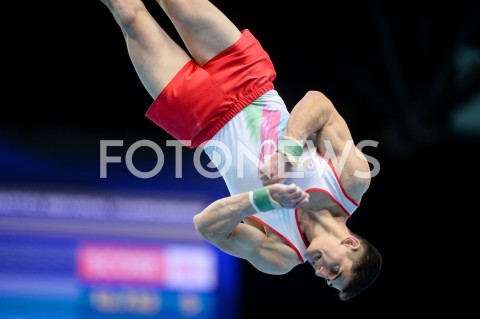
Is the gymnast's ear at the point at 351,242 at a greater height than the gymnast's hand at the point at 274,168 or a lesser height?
lesser

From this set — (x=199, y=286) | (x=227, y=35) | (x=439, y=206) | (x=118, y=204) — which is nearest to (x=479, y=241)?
(x=439, y=206)

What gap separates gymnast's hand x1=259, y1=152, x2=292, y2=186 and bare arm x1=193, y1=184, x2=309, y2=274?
156 millimetres

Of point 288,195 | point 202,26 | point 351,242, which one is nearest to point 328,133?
point 351,242

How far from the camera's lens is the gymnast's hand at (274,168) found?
4184 millimetres

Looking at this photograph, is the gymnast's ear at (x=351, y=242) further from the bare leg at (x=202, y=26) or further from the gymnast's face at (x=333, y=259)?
the bare leg at (x=202, y=26)

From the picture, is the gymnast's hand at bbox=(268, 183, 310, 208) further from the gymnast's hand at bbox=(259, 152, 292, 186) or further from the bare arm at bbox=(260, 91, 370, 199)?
the bare arm at bbox=(260, 91, 370, 199)

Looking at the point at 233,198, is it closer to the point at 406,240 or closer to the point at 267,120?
the point at 267,120

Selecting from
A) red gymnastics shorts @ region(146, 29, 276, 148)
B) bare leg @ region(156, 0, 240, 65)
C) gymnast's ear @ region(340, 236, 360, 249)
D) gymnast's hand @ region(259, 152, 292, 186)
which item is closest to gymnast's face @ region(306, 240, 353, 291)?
gymnast's ear @ region(340, 236, 360, 249)

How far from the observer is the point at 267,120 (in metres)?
4.70

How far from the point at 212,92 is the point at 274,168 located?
70 centimetres

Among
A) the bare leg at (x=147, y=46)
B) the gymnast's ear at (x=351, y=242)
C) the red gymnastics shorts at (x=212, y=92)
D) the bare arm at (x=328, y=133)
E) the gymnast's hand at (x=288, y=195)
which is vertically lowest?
the gymnast's ear at (x=351, y=242)

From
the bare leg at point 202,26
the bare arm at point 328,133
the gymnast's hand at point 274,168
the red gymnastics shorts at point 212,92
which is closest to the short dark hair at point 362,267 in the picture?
the bare arm at point 328,133

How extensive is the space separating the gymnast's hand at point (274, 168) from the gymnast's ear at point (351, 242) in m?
0.58

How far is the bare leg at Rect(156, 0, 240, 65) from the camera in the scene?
4641mm
